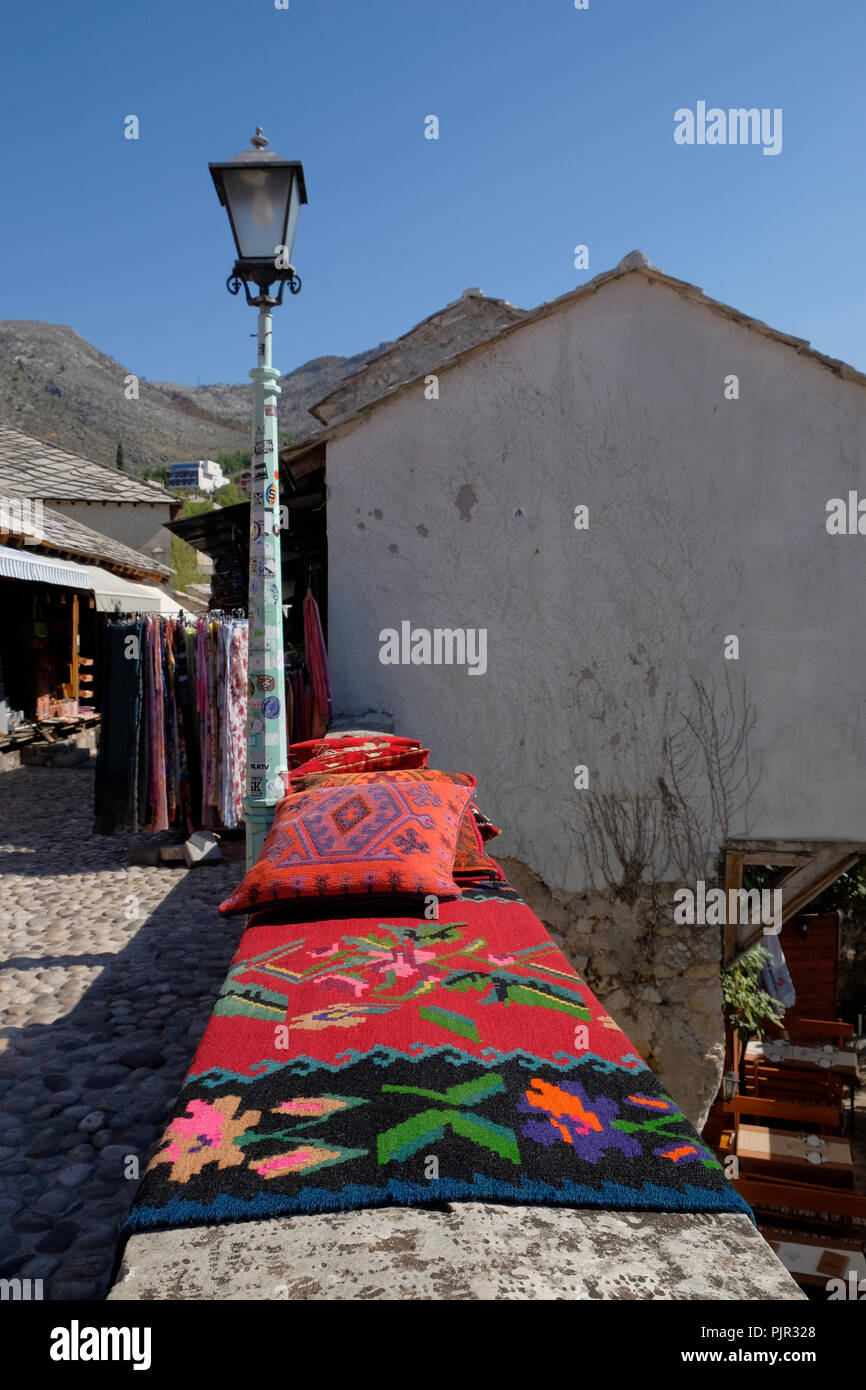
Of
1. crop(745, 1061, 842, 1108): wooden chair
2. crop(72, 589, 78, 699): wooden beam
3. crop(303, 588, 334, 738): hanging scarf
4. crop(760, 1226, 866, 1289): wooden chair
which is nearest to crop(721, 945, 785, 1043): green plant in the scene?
crop(745, 1061, 842, 1108): wooden chair

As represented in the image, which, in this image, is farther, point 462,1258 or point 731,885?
point 731,885

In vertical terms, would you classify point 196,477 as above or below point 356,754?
above

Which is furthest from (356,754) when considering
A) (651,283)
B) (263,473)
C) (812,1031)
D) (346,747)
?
(812,1031)

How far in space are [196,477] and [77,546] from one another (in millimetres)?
36959

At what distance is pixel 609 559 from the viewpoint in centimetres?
697

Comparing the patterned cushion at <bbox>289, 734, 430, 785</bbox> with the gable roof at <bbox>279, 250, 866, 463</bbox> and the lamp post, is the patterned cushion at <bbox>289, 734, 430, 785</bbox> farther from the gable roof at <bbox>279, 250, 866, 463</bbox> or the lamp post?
the gable roof at <bbox>279, 250, 866, 463</bbox>

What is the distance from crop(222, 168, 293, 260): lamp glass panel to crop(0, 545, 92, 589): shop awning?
7298 mm

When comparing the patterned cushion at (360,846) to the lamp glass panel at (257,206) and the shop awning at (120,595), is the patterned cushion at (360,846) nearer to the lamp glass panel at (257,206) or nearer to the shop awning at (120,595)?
the lamp glass panel at (257,206)

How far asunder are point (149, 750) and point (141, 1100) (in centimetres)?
425

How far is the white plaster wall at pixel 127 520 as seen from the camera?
843 inches

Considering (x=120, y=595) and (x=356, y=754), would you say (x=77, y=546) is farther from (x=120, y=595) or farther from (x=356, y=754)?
(x=356, y=754)

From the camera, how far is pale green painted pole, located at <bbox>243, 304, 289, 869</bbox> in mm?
4246

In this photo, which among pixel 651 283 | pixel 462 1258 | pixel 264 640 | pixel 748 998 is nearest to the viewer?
pixel 462 1258

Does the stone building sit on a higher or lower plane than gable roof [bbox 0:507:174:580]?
lower
